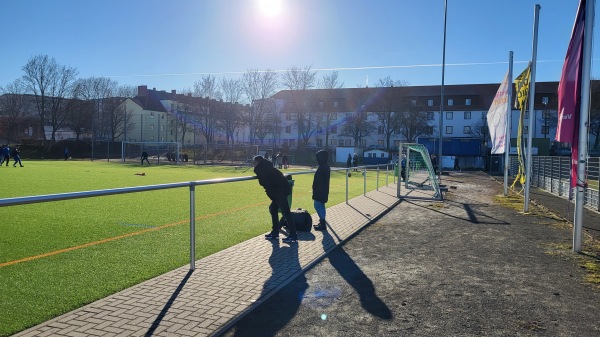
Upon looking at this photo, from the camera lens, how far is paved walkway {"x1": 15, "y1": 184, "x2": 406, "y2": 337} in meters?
3.87

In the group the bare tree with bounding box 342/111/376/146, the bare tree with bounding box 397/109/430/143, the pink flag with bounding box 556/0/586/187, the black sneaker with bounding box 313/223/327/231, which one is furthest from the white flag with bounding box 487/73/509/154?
the bare tree with bounding box 342/111/376/146

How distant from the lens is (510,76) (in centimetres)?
1688

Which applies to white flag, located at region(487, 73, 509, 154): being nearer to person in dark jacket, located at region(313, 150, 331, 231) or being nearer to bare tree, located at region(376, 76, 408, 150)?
person in dark jacket, located at region(313, 150, 331, 231)

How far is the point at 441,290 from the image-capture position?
17.1ft

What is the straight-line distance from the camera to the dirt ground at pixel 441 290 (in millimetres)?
4062

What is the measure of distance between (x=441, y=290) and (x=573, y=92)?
4.54 meters

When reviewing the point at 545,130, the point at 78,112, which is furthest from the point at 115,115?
the point at 545,130

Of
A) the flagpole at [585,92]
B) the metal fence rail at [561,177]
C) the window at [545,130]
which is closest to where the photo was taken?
the flagpole at [585,92]

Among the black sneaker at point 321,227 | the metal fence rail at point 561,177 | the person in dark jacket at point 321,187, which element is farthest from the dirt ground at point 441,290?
→ the metal fence rail at point 561,177

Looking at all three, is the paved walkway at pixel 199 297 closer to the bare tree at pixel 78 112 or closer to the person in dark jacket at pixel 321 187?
the person in dark jacket at pixel 321 187

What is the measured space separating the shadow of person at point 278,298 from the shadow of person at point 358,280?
1.91 ft

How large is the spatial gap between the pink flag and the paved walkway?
4419 mm

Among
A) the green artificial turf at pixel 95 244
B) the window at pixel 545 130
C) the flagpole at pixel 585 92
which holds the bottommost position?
the green artificial turf at pixel 95 244

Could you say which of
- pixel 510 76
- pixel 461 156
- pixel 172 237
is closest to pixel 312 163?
pixel 461 156
